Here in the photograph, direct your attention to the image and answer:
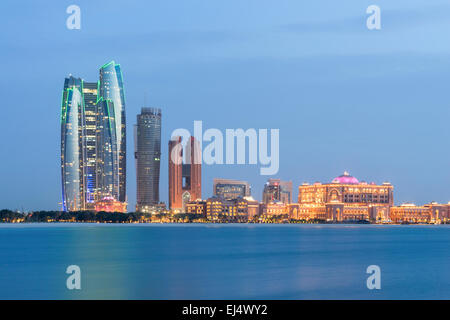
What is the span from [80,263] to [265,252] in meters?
26.9

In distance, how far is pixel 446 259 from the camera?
73938mm

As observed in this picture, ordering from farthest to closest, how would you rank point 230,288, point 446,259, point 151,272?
point 446,259, point 151,272, point 230,288

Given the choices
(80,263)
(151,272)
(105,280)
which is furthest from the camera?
(80,263)

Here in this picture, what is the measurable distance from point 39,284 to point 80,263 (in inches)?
668

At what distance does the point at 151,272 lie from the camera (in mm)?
56906
